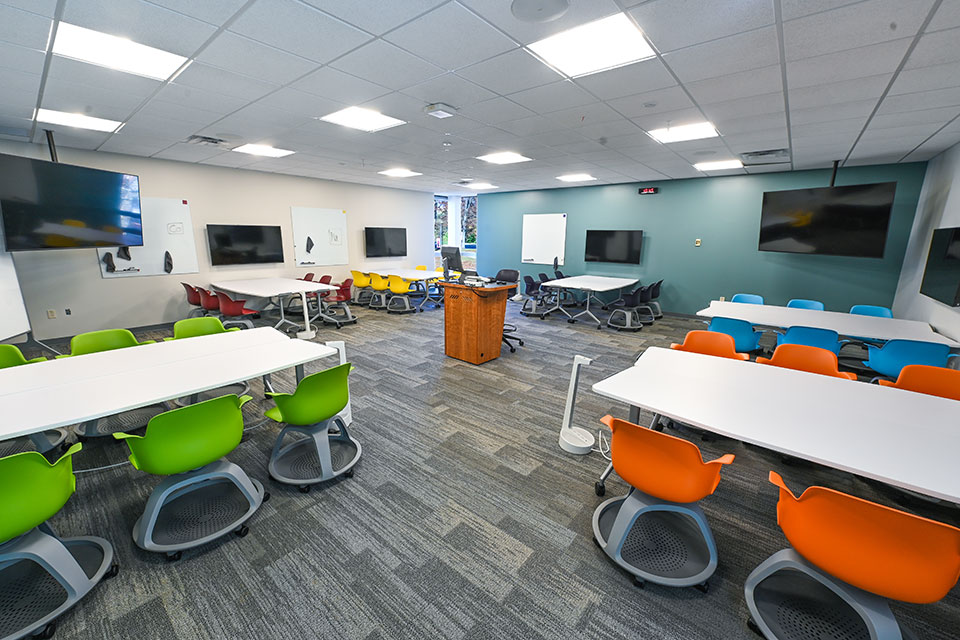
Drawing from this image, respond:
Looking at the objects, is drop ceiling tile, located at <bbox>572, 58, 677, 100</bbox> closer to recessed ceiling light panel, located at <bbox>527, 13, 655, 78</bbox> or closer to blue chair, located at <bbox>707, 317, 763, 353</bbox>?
recessed ceiling light panel, located at <bbox>527, 13, 655, 78</bbox>

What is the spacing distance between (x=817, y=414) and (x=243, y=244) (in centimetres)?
835

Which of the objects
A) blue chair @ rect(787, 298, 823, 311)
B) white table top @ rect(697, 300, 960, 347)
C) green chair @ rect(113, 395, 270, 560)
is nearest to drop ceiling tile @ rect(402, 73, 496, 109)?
green chair @ rect(113, 395, 270, 560)

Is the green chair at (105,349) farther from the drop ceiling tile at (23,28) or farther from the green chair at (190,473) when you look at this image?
the drop ceiling tile at (23,28)

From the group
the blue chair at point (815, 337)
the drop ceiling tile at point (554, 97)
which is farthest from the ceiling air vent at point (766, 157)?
the drop ceiling tile at point (554, 97)

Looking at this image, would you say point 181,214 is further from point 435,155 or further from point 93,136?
point 435,155

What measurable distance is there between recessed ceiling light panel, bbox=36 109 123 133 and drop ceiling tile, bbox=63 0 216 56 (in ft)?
7.89

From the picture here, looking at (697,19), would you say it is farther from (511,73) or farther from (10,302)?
(10,302)

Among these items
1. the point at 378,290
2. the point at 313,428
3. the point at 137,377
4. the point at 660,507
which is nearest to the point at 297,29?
the point at 137,377

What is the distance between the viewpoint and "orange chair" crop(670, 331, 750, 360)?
9.86 feet

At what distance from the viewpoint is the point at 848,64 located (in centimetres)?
244

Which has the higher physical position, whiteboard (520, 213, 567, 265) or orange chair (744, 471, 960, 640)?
whiteboard (520, 213, 567, 265)

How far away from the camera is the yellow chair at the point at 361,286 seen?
27.0 feet

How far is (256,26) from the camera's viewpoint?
2.16 m

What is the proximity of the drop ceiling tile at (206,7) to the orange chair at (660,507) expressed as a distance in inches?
117
